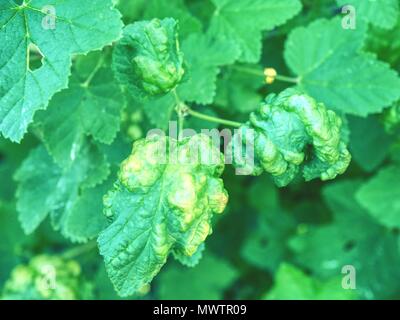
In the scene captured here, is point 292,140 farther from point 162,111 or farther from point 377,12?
point 377,12

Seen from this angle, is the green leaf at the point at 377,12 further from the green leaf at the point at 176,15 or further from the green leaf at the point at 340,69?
the green leaf at the point at 176,15

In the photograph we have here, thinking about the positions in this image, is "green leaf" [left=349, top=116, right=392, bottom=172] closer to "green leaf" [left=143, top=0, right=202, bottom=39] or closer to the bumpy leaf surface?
"green leaf" [left=143, top=0, right=202, bottom=39]

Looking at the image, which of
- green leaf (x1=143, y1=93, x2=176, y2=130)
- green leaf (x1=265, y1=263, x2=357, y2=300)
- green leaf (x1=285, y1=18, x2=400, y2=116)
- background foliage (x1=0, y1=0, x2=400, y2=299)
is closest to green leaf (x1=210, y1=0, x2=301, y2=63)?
background foliage (x1=0, y1=0, x2=400, y2=299)

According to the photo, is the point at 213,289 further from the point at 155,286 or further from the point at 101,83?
the point at 101,83

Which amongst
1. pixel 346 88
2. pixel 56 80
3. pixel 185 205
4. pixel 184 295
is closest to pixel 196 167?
pixel 185 205

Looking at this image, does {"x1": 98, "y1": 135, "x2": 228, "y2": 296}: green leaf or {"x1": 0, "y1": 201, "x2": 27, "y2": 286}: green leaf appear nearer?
{"x1": 98, "y1": 135, "x2": 228, "y2": 296}: green leaf

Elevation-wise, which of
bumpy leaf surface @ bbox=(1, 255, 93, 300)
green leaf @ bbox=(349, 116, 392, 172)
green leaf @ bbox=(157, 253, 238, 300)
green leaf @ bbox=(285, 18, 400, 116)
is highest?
green leaf @ bbox=(285, 18, 400, 116)
